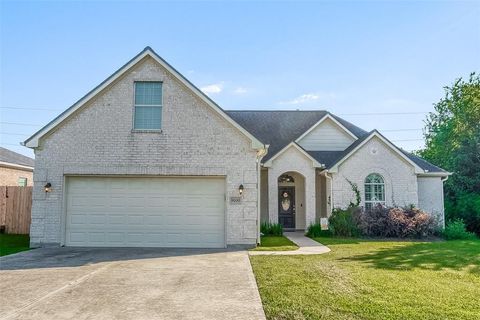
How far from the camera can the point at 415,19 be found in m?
11.8

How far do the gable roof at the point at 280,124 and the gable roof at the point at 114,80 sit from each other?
7.90 meters

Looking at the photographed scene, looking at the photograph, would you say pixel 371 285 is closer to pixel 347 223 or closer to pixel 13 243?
pixel 347 223

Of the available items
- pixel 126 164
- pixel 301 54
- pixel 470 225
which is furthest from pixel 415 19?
pixel 470 225

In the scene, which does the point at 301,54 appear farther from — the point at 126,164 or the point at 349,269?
the point at 349,269

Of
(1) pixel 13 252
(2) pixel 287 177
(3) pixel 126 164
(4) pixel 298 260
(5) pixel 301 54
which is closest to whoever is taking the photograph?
(4) pixel 298 260

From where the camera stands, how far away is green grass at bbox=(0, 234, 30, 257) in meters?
11.6

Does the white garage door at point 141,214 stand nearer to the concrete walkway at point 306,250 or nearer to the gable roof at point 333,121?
the concrete walkway at point 306,250

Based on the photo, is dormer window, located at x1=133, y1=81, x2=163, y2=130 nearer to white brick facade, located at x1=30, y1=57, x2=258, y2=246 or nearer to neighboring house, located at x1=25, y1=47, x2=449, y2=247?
neighboring house, located at x1=25, y1=47, x2=449, y2=247

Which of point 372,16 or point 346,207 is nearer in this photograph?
point 372,16

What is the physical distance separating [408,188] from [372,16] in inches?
365

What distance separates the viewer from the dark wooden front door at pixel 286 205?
20.0m

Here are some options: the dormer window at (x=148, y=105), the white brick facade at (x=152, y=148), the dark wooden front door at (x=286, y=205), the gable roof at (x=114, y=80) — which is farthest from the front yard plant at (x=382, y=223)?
the dormer window at (x=148, y=105)

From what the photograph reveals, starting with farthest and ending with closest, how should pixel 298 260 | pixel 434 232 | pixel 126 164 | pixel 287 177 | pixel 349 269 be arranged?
pixel 287 177
pixel 434 232
pixel 126 164
pixel 298 260
pixel 349 269

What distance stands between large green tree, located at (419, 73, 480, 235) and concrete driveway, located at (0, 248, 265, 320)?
17.1m
